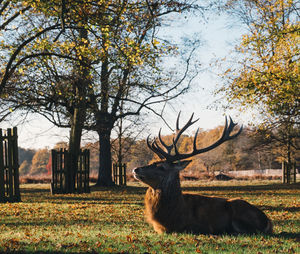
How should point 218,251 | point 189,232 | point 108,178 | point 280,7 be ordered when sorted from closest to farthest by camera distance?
1. point 218,251
2. point 189,232
3. point 280,7
4. point 108,178

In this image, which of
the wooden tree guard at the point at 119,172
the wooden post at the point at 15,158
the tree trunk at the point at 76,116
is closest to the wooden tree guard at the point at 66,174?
the tree trunk at the point at 76,116

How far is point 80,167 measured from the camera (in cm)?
2047

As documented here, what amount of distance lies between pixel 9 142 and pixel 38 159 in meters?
115

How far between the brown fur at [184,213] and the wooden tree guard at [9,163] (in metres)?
9.79

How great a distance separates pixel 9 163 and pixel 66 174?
15.3 feet

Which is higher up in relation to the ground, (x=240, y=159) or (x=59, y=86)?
(x=59, y=86)

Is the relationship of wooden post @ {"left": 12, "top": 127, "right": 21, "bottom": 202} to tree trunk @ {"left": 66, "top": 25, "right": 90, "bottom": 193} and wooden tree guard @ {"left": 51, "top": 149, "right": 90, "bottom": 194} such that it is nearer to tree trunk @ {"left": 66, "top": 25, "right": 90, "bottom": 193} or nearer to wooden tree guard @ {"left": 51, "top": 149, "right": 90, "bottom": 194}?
wooden tree guard @ {"left": 51, "top": 149, "right": 90, "bottom": 194}

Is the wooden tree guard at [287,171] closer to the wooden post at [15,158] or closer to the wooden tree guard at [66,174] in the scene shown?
the wooden tree guard at [66,174]

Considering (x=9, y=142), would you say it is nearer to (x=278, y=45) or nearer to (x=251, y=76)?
(x=251, y=76)

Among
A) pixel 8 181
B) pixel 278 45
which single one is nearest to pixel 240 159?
pixel 278 45

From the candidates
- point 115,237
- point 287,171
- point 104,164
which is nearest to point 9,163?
point 115,237

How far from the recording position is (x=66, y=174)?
20.0m

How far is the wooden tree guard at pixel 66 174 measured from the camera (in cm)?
1978

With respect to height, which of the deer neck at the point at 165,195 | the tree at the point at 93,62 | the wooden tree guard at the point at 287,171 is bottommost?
the wooden tree guard at the point at 287,171
